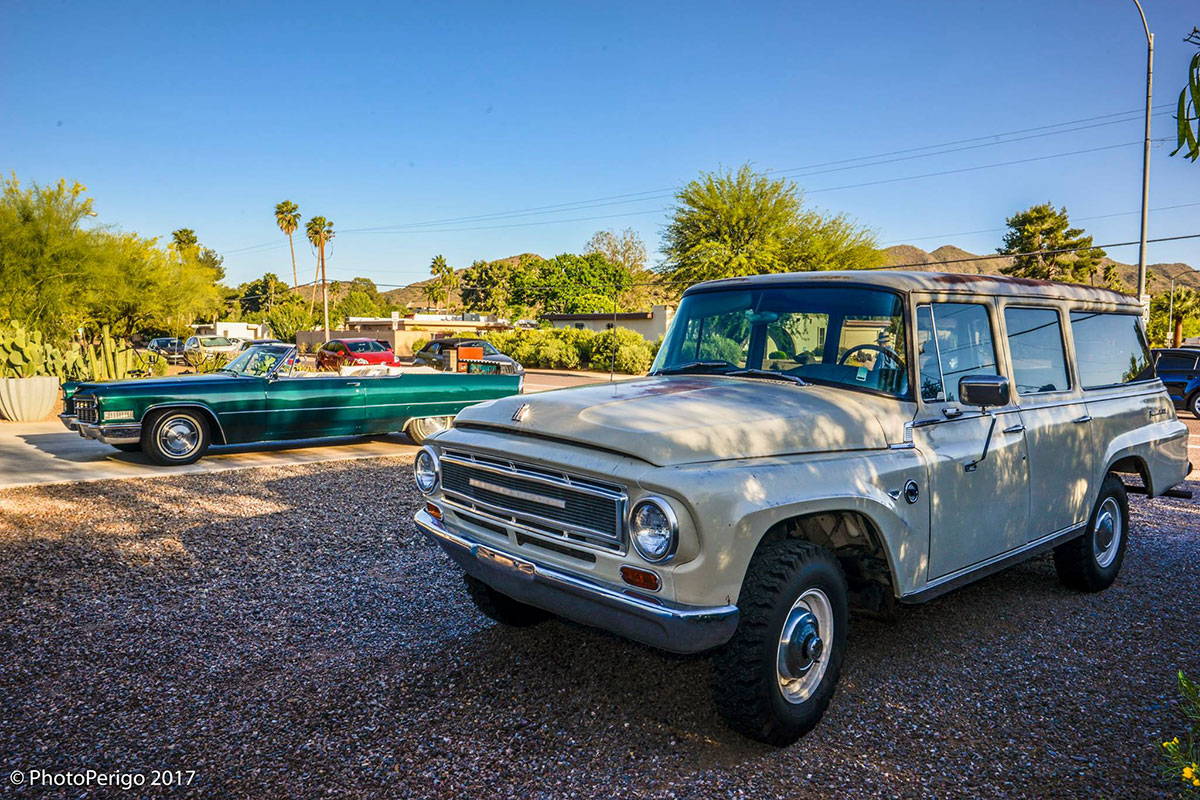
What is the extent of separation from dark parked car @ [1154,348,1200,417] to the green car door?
16.8m

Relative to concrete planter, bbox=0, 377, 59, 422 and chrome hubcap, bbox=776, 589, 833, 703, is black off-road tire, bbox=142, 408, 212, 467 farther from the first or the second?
chrome hubcap, bbox=776, 589, 833, 703

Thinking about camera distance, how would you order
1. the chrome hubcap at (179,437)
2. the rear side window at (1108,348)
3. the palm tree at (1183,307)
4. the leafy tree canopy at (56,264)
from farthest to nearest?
the palm tree at (1183,307)
the leafy tree canopy at (56,264)
the chrome hubcap at (179,437)
the rear side window at (1108,348)

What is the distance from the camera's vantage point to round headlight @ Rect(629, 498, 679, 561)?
2629mm

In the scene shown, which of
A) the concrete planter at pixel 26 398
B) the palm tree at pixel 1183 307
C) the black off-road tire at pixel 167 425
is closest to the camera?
the black off-road tire at pixel 167 425

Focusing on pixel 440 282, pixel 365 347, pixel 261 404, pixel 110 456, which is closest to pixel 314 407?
pixel 261 404

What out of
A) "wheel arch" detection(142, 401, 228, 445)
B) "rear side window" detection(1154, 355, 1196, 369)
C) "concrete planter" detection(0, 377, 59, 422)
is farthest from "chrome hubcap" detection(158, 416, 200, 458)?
"rear side window" detection(1154, 355, 1196, 369)

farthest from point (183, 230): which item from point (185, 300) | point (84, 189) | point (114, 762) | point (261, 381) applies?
point (114, 762)

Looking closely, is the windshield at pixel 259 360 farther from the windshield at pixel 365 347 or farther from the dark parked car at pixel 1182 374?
the windshield at pixel 365 347

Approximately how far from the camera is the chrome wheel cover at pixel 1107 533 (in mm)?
4949

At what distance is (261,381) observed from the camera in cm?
932

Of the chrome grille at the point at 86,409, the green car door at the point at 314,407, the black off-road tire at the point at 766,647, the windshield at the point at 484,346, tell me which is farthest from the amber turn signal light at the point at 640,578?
the windshield at the point at 484,346

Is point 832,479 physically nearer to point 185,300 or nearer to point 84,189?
point 84,189

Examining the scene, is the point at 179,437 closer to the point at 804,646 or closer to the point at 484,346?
the point at 804,646

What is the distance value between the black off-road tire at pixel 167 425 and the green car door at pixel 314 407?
698 millimetres
